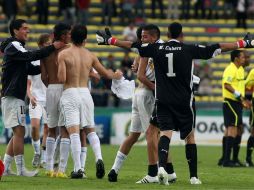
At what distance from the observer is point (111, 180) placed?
14766 millimetres

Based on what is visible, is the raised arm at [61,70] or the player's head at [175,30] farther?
the raised arm at [61,70]

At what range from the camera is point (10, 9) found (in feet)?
114

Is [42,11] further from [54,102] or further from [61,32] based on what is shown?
[61,32]

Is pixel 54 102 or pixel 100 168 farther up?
pixel 54 102

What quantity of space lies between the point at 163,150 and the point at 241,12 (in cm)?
2298

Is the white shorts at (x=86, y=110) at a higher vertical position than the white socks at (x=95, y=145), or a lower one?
higher

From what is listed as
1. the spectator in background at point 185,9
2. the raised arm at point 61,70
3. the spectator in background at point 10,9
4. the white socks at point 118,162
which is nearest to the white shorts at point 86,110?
the raised arm at point 61,70

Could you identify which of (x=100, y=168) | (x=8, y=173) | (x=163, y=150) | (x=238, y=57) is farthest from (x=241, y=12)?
(x=163, y=150)

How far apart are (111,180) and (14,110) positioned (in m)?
2.03

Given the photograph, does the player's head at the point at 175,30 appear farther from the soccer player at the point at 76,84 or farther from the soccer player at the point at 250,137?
the soccer player at the point at 250,137

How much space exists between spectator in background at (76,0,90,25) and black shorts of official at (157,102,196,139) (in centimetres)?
2137

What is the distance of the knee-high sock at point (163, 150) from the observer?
1391 centimetres

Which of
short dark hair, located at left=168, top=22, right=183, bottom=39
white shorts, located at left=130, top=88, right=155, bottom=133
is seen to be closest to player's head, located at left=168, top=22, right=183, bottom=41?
short dark hair, located at left=168, top=22, right=183, bottom=39

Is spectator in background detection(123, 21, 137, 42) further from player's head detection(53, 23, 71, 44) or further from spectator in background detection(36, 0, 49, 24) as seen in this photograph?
player's head detection(53, 23, 71, 44)
